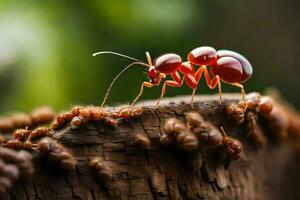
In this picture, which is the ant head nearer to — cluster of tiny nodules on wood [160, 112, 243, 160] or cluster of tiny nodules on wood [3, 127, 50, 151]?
cluster of tiny nodules on wood [160, 112, 243, 160]

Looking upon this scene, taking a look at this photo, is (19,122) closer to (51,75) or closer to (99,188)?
(99,188)

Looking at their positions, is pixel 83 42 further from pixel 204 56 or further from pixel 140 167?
pixel 140 167

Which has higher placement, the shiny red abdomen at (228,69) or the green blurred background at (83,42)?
the green blurred background at (83,42)

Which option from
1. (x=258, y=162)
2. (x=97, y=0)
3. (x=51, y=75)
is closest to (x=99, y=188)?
(x=258, y=162)

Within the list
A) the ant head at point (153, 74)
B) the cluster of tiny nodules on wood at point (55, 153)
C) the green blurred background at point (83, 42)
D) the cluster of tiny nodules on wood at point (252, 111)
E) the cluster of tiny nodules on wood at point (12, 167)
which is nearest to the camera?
the cluster of tiny nodules on wood at point (12, 167)

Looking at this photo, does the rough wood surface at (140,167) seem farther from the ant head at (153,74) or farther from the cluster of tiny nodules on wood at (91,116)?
the ant head at (153,74)

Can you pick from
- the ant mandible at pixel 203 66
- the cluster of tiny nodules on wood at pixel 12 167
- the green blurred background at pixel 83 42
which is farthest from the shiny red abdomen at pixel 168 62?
the green blurred background at pixel 83 42

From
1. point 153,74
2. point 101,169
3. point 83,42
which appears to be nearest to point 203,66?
point 153,74
